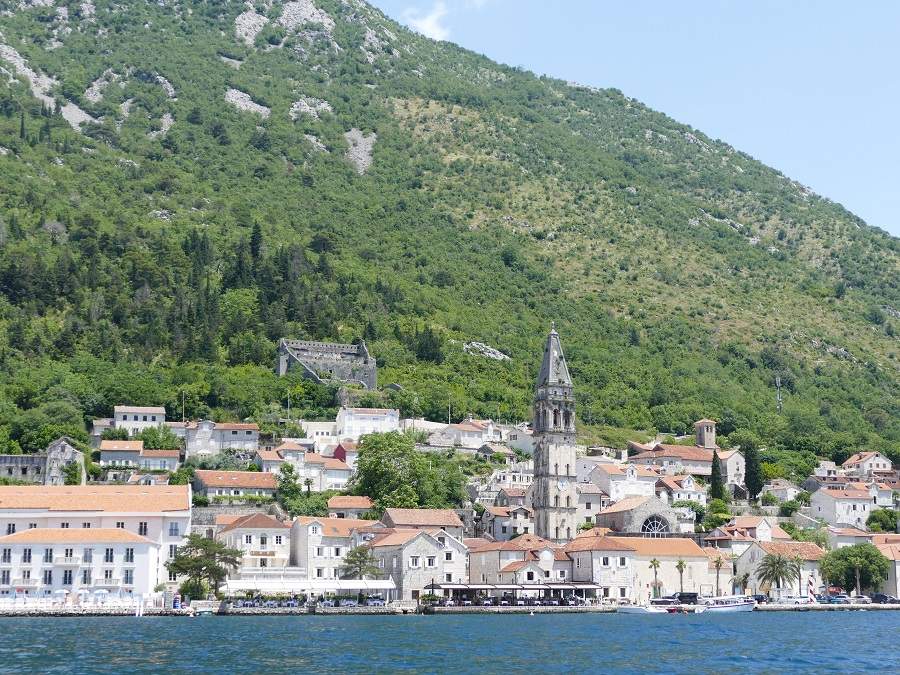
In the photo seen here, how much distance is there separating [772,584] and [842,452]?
4730 centimetres

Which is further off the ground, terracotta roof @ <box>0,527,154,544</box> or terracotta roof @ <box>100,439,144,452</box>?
terracotta roof @ <box>100,439,144,452</box>

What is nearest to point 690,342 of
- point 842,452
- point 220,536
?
point 842,452

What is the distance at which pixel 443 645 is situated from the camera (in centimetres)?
6738

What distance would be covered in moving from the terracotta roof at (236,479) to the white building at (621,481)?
30.0 metres

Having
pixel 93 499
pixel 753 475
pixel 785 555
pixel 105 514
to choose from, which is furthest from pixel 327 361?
pixel 785 555

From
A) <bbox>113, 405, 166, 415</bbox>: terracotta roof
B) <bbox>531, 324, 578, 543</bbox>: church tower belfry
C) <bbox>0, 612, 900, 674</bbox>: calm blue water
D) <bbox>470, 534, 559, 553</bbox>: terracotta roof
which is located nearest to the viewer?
<bbox>0, 612, 900, 674</bbox>: calm blue water

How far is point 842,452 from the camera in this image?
15338 centimetres

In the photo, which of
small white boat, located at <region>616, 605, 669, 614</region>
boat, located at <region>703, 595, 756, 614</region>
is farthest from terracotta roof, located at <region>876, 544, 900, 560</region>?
small white boat, located at <region>616, 605, 669, 614</region>

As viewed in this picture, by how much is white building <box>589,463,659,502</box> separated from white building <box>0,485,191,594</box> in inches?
1670

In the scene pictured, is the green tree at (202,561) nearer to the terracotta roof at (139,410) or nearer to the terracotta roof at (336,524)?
the terracotta roof at (336,524)

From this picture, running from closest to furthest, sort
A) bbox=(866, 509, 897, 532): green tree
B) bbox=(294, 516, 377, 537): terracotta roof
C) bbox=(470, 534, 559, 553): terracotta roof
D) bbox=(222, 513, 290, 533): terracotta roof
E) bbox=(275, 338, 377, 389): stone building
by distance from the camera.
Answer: bbox=(222, 513, 290, 533): terracotta roof
bbox=(294, 516, 377, 537): terracotta roof
bbox=(470, 534, 559, 553): terracotta roof
bbox=(866, 509, 897, 532): green tree
bbox=(275, 338, 377, 389): stone building

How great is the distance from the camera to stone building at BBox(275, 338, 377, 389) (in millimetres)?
150250

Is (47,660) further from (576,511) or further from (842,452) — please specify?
(842,452)

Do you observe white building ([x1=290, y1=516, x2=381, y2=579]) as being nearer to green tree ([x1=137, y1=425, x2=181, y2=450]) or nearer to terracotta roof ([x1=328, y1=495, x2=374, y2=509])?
terracotta roof ([x1=328, y1=495, x2=374, y2=509])
